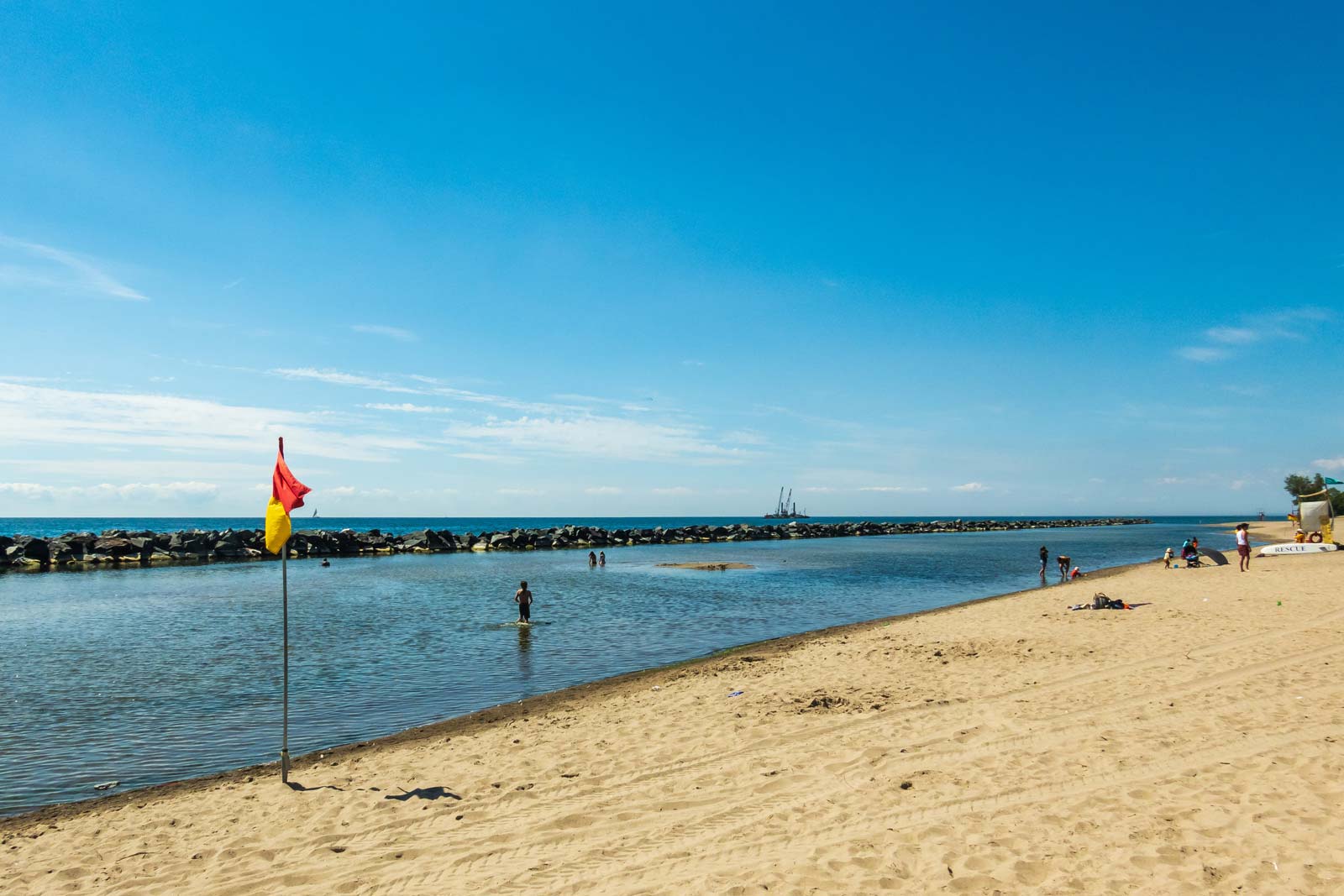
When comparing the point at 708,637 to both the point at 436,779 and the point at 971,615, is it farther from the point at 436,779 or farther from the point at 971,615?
the point at 436,779

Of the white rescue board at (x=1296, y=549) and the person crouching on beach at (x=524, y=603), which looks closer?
the person crouching on beach at (x=524, y=603)

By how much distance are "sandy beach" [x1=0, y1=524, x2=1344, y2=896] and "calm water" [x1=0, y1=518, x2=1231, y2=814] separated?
2.14 meters

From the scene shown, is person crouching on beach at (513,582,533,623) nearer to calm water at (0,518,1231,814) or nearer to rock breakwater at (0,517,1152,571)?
calm water at (0,518,1231,814)

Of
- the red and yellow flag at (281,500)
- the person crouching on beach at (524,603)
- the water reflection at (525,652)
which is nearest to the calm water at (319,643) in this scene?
the water reflection at (525,652)

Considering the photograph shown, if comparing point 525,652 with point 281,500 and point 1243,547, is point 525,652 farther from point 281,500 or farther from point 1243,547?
point 1243,547

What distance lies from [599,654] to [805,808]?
39.3 ft

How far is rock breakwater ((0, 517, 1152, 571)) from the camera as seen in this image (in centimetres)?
5122

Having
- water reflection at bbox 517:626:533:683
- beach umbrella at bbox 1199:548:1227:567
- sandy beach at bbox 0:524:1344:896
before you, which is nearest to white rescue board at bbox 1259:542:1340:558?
beach umbrella at bbox 1199:548:1227:567

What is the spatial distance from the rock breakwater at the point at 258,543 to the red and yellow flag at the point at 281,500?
5264cm

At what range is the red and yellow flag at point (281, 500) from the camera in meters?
8.69

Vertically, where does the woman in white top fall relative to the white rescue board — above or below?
above

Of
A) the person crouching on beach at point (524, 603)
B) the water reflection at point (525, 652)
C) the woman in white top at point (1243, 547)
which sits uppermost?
the woman in white top at point (1243, 547)

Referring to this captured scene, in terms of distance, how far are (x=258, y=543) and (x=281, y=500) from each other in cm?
6456

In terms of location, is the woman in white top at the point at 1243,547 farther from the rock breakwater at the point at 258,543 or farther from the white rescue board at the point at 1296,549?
the rock breakwater at the point at 258,543
